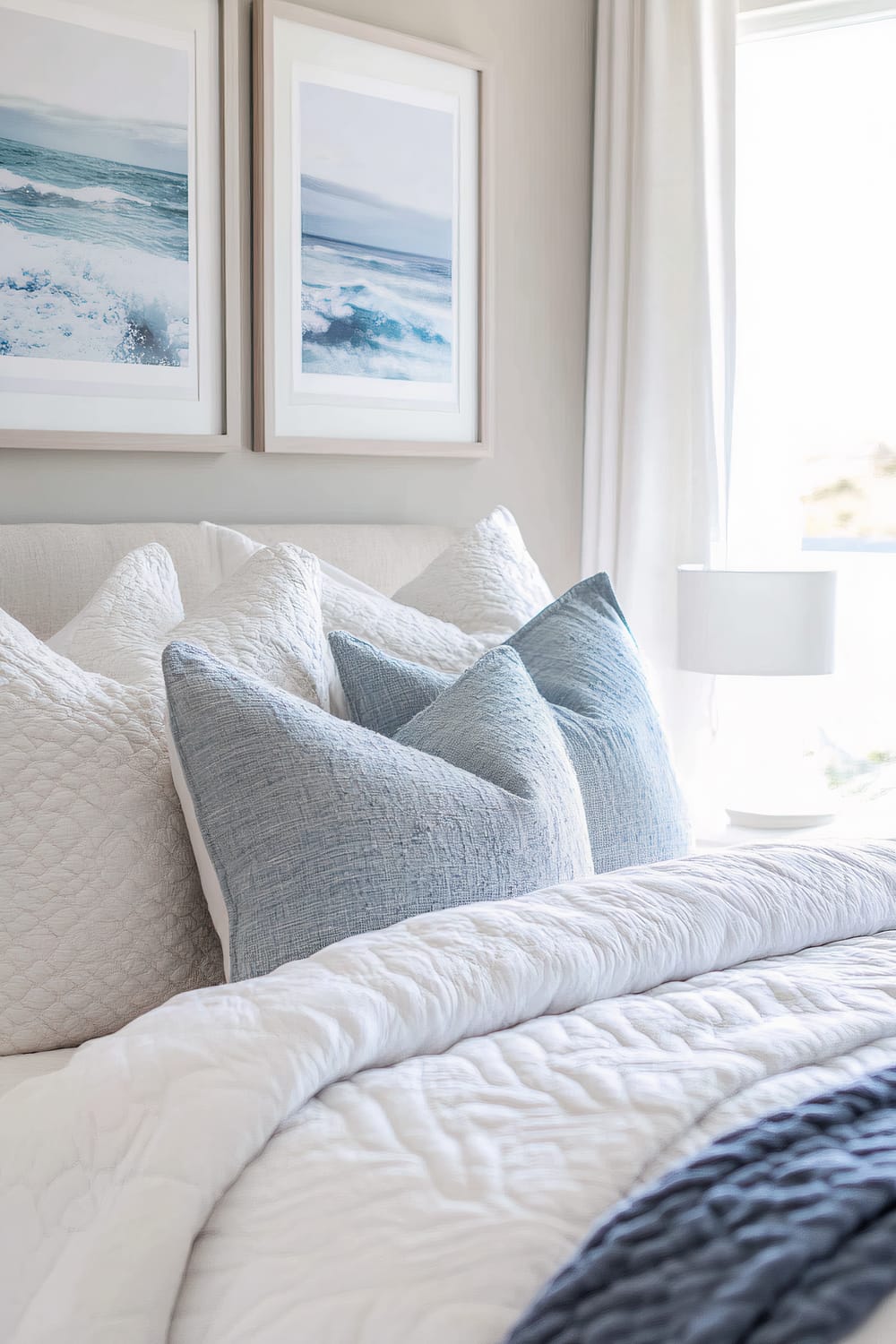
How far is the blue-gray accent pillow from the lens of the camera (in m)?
1.58

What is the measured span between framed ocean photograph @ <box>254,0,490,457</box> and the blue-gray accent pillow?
0.93 m

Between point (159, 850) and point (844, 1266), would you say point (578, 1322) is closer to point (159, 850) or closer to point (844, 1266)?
point (844, 1266)

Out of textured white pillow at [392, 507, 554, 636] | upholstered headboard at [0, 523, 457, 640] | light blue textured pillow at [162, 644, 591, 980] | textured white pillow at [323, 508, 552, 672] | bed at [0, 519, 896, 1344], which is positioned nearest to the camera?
bed at [0, 519, 896, 1344]

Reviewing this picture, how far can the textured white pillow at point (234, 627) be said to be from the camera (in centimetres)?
153

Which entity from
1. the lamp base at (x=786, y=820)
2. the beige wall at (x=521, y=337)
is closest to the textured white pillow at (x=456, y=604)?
the beige wall at (x=521, y=337)

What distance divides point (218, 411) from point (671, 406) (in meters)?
1.20

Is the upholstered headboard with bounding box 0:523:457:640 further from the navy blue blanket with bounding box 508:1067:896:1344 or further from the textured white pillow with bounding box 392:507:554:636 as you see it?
the navy blue blanket with bounding box 508:1067:896:1344

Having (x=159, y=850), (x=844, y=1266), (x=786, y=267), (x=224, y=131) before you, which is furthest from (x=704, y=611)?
(x=844, y=1266)

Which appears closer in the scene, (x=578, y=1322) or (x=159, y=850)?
(x=578, y=1322)

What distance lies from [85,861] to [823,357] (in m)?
2.36

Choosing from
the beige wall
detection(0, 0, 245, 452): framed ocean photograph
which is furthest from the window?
detection(0, 0, 245, 452): framed ocean photograph

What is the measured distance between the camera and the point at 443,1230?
0.77 m

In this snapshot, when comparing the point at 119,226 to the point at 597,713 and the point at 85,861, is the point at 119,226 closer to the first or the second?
the point at 597,713

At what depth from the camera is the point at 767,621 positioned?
2.55 meters
